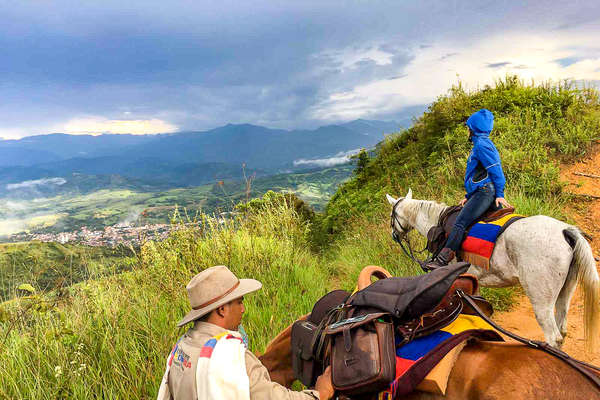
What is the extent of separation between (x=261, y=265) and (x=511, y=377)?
11.8 ft

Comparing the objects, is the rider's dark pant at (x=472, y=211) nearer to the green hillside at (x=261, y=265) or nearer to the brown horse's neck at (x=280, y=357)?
the green hillside at (x=261, y=265)

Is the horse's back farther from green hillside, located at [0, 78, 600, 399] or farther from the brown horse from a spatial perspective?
green hillside, located at [0, 78, 600, 399]

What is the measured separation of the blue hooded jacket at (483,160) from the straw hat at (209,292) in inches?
133

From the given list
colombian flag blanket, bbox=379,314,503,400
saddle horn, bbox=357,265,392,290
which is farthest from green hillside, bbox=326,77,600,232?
colombian flag blanket, bbox=379,314,503,400

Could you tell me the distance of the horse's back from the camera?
1.21m

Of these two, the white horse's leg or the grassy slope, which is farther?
the grassy slope

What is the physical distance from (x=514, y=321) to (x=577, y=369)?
3506 mm

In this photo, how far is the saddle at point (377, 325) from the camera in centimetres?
144

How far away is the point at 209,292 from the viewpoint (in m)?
1.63

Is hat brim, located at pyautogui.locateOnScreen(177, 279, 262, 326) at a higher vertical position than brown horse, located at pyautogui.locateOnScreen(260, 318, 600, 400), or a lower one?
higher

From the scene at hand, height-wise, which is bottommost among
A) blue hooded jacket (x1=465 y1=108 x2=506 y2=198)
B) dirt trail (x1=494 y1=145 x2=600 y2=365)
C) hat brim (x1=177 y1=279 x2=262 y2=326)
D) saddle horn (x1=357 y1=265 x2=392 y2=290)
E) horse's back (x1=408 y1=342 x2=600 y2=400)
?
dirt trail (x1=494 y1=145 x2=600 y2=365)

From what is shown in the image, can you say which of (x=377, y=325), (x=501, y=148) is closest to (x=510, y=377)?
(x=377, y=325)

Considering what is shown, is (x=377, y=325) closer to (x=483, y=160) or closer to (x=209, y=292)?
(x=209, y=292)

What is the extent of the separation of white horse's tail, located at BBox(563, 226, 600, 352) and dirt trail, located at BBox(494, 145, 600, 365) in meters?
0.42
